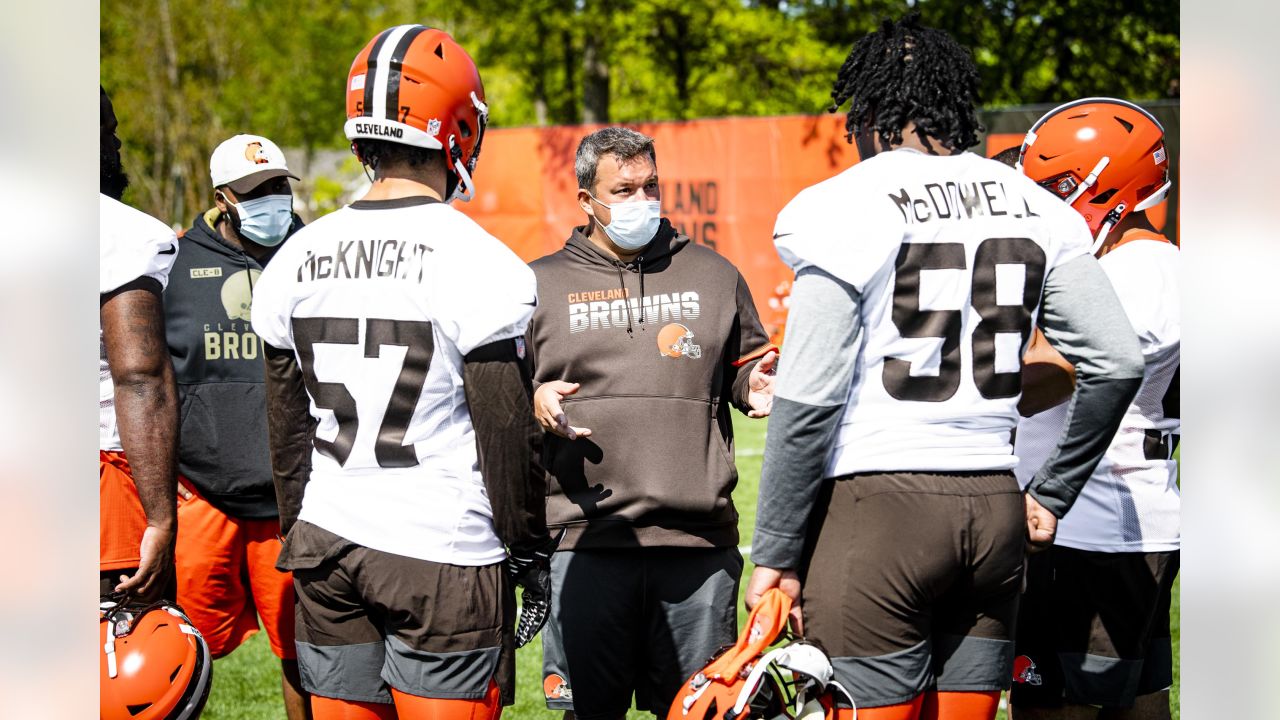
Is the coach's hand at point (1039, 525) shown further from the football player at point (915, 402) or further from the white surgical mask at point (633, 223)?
the white surgical mask at point (633, 223)

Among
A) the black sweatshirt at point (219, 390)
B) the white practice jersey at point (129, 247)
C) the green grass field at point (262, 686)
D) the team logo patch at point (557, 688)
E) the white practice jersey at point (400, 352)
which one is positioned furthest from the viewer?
the green grass field at point (262, 686)

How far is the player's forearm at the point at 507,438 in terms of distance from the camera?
8.57 feet

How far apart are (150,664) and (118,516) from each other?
942 millimetres

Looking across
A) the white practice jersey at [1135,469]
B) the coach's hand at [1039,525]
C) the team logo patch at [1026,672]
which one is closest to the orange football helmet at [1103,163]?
the white practice jersey at [1135,469]

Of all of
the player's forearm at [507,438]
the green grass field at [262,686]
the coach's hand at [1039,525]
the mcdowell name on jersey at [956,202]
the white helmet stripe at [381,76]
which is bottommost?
the green grass field at [262,686]

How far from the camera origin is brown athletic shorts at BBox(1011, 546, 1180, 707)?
363cm

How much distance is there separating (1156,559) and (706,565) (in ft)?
4.50

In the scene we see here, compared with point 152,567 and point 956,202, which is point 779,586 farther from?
point 152,567

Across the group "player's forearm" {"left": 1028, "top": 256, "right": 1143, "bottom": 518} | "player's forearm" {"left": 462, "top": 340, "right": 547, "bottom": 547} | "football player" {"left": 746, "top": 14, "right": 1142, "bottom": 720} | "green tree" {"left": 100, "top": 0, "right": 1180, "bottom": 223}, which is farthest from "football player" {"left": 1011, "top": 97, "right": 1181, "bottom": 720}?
"green tree" {"left": 100, "top": 0, "right": 1180, "bottom": 223}

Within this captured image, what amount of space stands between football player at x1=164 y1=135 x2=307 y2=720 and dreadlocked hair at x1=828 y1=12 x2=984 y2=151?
106 inches

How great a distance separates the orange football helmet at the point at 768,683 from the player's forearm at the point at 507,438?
1.74ft

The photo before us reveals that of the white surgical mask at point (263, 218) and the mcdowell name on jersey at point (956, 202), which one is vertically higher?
the white surgical mask at point (263, 218)

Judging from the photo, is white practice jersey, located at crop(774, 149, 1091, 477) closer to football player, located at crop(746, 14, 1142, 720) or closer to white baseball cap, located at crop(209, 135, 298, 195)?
football player, located at crop(746, 14, 1142, 720)

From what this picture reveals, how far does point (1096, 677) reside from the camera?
12.0 ft
